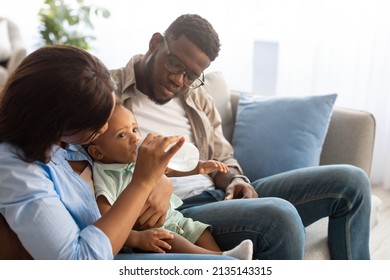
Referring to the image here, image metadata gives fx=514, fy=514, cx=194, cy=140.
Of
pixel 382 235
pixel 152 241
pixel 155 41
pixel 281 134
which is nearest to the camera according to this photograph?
pixel 152 241

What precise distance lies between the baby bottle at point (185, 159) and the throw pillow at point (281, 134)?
0.61 metres

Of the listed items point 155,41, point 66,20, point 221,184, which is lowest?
point 221,184

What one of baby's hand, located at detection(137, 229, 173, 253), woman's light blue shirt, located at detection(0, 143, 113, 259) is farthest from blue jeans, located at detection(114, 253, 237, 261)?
woman's light blue shirt, located at detection(0, 143, 113, 259)

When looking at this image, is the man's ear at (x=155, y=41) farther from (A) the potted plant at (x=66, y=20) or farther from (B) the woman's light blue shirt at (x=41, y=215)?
(A) the potted plant at (x=66, y=20)

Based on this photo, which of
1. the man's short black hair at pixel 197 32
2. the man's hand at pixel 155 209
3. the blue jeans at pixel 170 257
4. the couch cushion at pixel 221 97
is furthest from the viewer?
the couch cushion at pixel 221 97

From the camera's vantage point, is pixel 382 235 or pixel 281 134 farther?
pixel 382 235

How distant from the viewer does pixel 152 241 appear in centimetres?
114

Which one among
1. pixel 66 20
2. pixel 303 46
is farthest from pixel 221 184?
pixel 66 20

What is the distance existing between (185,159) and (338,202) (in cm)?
52

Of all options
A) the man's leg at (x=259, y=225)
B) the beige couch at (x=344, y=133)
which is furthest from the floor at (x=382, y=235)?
the man's leg at (x=259, y=225)

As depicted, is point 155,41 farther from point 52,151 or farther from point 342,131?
point 342,131

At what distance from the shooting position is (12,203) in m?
0.91

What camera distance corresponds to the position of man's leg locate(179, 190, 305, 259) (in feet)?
4.09

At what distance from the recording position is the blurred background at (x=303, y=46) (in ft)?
8.41
